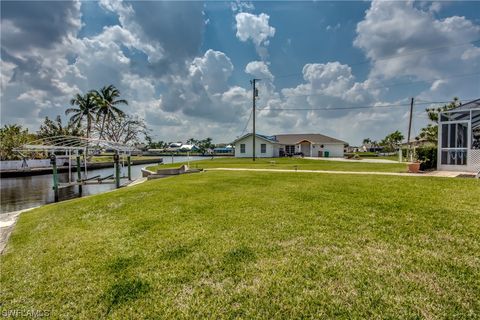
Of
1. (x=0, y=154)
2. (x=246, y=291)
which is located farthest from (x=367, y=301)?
(x=0, y=154)

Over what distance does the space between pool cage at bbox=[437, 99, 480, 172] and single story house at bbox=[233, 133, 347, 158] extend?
1100 inches

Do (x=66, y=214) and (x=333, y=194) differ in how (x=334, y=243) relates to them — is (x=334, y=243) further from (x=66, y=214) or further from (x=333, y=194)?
(x=66, y=214)

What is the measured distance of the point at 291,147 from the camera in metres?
47.2

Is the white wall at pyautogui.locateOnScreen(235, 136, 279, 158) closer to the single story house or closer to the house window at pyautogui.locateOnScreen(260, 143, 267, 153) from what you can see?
the single story house

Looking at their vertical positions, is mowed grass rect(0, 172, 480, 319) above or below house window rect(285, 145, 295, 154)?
below

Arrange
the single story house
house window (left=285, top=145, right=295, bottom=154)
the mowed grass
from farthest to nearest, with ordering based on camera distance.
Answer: house window (left=285, top=145, right=295, bottom=154) < the single story house < the mowed grass

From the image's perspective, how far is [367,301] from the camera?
3221 mm

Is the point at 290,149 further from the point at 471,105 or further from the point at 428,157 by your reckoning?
the point at 471,105

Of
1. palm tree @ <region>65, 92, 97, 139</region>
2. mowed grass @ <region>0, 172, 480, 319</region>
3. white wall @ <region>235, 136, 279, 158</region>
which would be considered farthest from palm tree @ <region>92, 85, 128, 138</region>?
mowed grass @ <region>0, 172, 480, 319</region>

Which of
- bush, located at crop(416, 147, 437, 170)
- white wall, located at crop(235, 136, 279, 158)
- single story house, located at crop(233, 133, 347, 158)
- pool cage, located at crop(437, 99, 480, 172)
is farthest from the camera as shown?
single story house, located at crop(233, 133, 347, 158)

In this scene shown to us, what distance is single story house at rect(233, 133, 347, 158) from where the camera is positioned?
138 feet

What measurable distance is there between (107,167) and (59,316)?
4183cm

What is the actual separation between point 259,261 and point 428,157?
14784 millimetres

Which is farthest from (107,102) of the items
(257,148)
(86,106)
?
(257,148)
